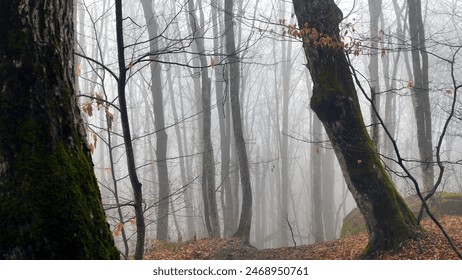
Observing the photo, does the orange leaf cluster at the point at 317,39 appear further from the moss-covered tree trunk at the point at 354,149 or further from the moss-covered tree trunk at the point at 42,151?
the moss-covered tree trunk at the point at 42,151

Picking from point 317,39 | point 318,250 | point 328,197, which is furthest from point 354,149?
point 328,197

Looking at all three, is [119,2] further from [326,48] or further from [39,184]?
[326,48]

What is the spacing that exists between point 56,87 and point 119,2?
2239 millimetres

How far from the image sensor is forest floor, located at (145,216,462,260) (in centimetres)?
604

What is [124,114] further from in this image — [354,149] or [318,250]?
[318,250]

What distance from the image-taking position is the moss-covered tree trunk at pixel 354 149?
20.6 ft

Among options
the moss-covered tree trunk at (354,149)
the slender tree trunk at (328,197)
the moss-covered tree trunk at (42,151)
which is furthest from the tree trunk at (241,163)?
the slender tree trunk at (328,197)

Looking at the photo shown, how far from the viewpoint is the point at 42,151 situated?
2252 mm

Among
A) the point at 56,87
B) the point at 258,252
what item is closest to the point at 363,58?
the point at 258,252

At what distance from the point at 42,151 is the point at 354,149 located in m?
4.87

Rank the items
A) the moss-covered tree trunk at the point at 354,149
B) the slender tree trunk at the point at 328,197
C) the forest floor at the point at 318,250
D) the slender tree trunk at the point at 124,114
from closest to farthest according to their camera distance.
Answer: the slender tree trunk at the point at 124,114 → the forest floor at the point at 318,250 → the moss-covered tree trunk at the point at 354,149 → the slender tree trunk at the point at 328,197

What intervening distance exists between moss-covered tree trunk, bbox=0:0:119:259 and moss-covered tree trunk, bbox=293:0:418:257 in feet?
14.3

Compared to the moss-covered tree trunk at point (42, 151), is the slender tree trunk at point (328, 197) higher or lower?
lower

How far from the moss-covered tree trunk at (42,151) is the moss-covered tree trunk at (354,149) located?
4.37m
